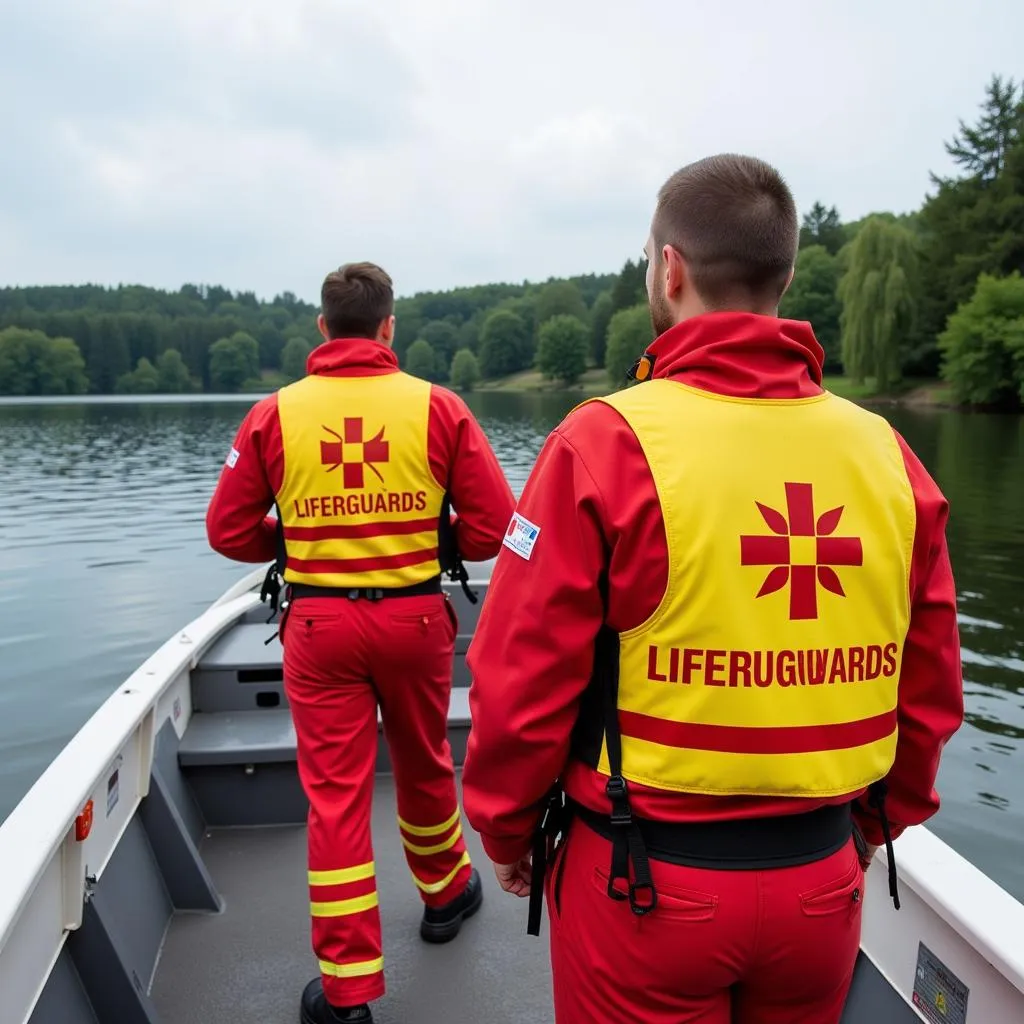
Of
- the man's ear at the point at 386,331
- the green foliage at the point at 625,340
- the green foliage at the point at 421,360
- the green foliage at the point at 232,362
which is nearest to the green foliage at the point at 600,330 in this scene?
the green foliage at the point at 625,340

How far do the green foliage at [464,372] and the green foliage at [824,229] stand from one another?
36.3 m

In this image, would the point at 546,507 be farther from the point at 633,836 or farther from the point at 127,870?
the point at 127,870

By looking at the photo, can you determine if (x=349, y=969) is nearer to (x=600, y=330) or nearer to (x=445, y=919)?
(x=445, y=919)

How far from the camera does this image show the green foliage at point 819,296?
58.0 m

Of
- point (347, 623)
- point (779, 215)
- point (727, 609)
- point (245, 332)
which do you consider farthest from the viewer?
point (245, 332)

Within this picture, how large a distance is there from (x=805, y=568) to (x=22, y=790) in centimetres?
655

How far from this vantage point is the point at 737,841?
4.35 feet

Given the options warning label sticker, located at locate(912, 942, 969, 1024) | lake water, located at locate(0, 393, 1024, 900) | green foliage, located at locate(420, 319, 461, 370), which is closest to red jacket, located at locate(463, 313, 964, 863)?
warning label sticker, located at locate(912, 942, 969, 1024)

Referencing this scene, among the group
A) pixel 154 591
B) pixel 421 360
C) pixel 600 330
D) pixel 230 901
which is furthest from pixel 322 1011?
pixel 421 360

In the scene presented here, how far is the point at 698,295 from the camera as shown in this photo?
142 cm

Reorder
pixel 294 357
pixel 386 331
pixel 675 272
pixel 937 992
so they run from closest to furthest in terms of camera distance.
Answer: pixel 675 272, pixel 937 992, pixel 386 331, pixel 294 357

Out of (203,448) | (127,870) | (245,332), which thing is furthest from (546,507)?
(245,332)

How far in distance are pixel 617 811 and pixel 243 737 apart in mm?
2599

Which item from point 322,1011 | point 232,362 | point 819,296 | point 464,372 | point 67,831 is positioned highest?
point 819,296
